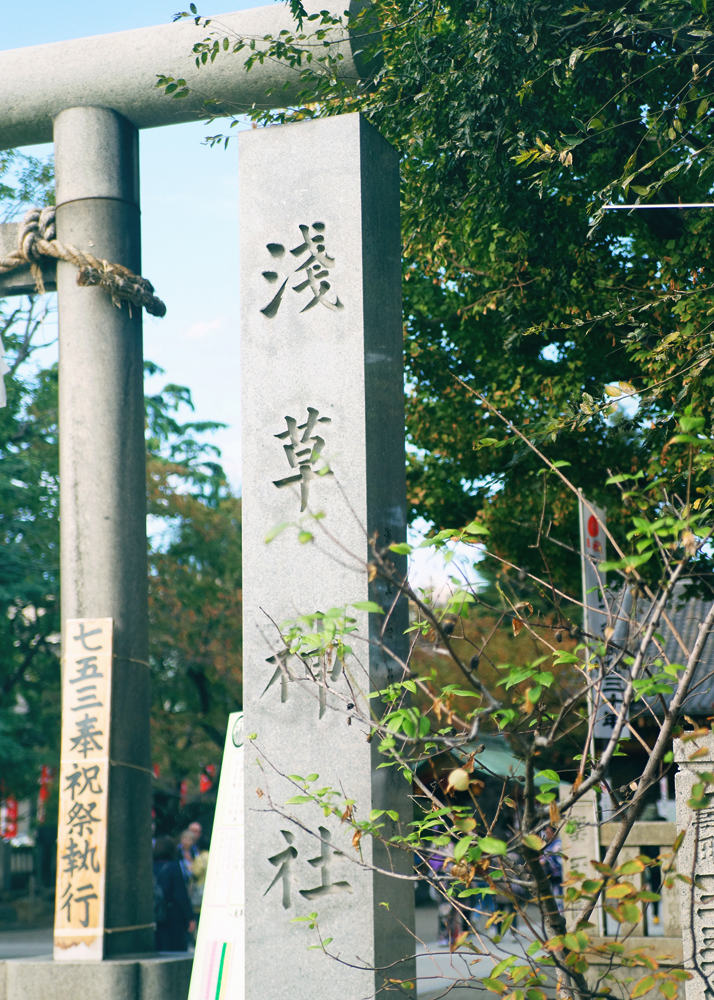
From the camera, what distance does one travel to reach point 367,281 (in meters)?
3.99

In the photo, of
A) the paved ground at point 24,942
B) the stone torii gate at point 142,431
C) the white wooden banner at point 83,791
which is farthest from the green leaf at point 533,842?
the paved ground at point 24,942

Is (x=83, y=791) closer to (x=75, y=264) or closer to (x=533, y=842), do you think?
(x=75, y=264)

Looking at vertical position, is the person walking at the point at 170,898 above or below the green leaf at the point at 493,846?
below

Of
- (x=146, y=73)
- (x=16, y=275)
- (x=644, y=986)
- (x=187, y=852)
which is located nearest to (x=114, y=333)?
(x=16, y=275)

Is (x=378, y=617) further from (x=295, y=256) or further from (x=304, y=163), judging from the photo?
(x=304, y=163)

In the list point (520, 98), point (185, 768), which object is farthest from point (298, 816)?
point (185, 768)

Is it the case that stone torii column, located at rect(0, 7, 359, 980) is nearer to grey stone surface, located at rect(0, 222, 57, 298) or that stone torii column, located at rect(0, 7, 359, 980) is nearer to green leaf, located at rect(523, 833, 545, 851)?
grey stone surface, located at rect(0, 222, 57, 298)

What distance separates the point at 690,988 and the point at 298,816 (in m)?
1.71

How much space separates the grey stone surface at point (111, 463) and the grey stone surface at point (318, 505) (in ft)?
7.35

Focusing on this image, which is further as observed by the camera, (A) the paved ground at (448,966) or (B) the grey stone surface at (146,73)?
(B) the grey stone surface at (146,73)

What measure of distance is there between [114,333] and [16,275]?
1.06 meters

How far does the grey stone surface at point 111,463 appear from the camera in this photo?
19.3ft

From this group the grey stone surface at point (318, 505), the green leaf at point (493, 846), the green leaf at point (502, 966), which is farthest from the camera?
the grey stone surface at point (318, 505)

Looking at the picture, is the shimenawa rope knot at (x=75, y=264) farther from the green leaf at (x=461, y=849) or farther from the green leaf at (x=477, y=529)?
the green leaf at (x=461, y=849)
